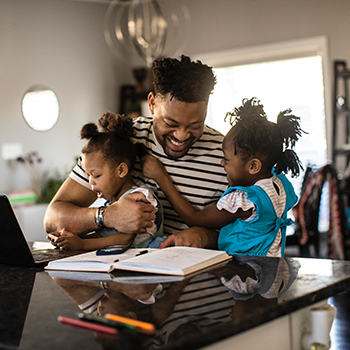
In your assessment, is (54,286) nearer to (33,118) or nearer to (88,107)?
(33,118)

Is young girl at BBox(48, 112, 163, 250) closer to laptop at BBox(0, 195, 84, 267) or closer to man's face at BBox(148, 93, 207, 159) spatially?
man's face at BBox(148, 93, 207, 159)

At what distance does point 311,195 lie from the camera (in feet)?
10.8

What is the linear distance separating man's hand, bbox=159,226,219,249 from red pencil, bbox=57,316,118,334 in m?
0.72

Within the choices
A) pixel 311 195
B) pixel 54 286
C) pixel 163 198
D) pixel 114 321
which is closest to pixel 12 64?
pixel 311 195

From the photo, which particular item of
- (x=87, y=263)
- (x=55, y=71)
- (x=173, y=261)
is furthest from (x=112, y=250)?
(x=55, y=71)

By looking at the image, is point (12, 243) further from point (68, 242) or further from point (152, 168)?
point (152, 168)

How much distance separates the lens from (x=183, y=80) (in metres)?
1.71

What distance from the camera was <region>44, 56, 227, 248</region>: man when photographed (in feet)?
5.38

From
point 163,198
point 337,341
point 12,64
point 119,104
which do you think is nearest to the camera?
point 163,198

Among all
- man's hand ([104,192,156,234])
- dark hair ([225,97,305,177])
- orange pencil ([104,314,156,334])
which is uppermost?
dark hair ([225,97,305,177])

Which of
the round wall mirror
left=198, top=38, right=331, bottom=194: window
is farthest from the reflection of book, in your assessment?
the round wall mirror

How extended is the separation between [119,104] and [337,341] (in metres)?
Answer: 4.05

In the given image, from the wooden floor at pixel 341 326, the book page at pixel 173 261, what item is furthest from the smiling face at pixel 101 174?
the wooden floor at pixel 341 326

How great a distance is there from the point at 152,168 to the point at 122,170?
114mm
